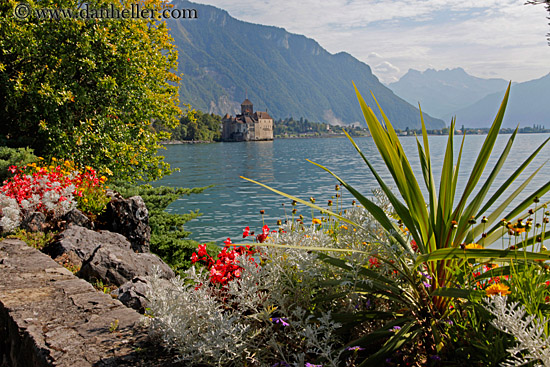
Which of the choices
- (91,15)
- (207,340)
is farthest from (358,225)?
(91,15)

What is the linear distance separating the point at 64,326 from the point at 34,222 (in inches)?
156

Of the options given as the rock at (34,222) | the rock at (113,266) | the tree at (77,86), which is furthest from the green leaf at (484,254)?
the tree at (77,86)

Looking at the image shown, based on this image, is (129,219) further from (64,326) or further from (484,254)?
(484,254)

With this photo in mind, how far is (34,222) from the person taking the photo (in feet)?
19.4

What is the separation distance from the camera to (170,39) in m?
12.4

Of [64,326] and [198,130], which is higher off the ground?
[198,130]

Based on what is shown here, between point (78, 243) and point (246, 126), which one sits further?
point (246, 126)

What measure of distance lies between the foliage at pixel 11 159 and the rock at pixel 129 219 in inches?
92.4

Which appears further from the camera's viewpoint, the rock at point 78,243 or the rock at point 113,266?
the rock at point 78,243

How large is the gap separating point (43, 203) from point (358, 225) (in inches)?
212

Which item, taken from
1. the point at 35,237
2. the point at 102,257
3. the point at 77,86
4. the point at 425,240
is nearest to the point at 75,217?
the point at 35,237

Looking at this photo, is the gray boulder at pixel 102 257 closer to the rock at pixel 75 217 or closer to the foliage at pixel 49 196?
the rock at pixel 75 217

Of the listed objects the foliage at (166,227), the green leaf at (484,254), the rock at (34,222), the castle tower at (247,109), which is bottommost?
the foliage at (166,227)

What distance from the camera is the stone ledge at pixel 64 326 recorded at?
83.3 inches
